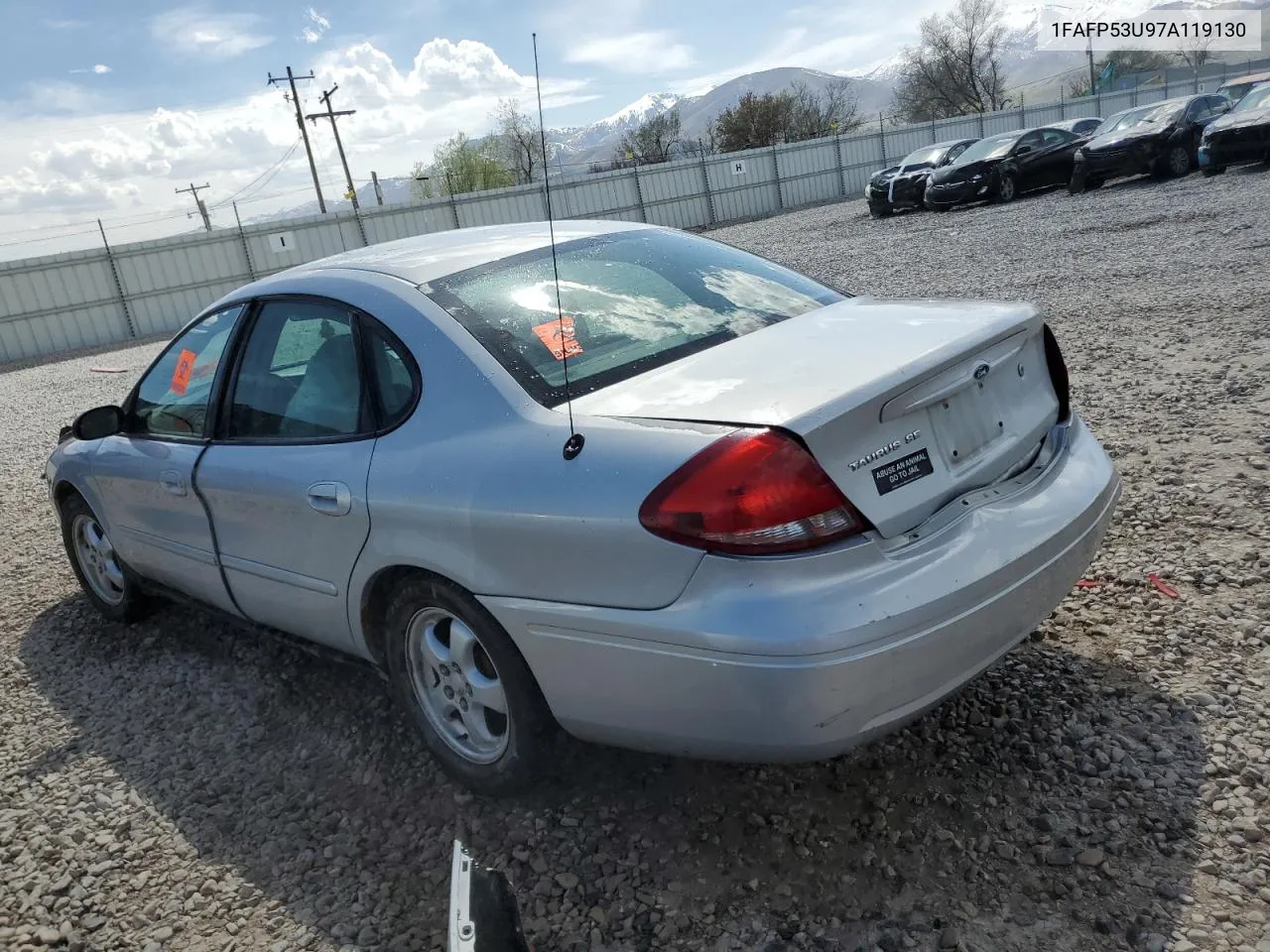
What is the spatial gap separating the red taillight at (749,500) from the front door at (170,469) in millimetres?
2102

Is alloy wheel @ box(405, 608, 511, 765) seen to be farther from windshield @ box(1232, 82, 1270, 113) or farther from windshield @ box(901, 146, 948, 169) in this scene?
windshield @ box(901, 146, 948, 169)

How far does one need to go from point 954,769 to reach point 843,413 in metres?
1.10

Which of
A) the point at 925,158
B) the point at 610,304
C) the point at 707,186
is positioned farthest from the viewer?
the point at 707,186

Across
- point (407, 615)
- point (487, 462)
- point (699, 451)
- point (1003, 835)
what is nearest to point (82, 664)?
point (407, 615)

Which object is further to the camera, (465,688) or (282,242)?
(282,242)

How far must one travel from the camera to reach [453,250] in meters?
3.11

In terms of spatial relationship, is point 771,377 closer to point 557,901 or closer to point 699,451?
point 699,451

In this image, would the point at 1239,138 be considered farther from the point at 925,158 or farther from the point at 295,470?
the point at 295,470

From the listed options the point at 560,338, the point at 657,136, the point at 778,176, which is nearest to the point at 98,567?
the point at 560,338

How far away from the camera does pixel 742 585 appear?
202 centimetres

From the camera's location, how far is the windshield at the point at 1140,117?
1841cm

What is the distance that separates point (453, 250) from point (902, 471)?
1630 mm

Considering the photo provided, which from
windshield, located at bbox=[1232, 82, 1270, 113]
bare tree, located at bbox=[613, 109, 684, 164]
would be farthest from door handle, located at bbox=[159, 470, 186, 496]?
bare tree, located at bbox=[613, 109, 684, 164]

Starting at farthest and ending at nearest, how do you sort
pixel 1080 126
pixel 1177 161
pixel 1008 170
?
1. pixel 1080 126
2. pixel 1008 170
3. pixel 1177 161
